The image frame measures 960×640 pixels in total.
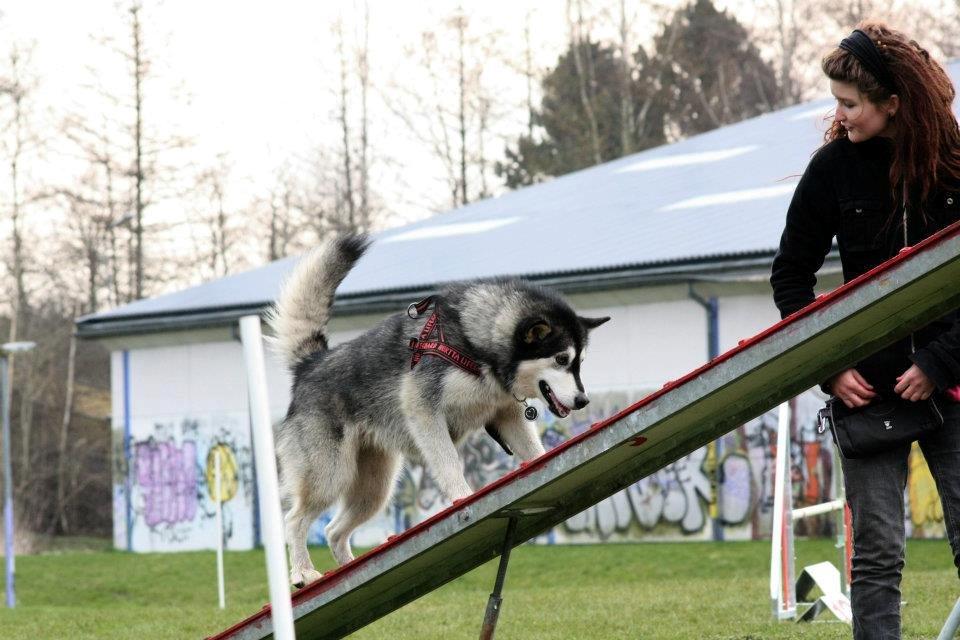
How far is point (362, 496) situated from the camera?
607 centimetres

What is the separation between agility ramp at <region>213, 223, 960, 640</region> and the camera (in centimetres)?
338

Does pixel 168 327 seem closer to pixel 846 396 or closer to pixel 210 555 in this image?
pixel 210 555

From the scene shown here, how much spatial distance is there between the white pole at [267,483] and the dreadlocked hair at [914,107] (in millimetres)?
1902

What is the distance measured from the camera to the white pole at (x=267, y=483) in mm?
2770

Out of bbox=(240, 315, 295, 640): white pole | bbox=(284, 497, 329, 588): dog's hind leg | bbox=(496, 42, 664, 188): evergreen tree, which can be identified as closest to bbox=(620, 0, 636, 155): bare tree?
bbox=(496, 42, 664, 188): evergreen tree

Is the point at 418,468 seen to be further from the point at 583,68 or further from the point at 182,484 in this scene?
the point at 583,68

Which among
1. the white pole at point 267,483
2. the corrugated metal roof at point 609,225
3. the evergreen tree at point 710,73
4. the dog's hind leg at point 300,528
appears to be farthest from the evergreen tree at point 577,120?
the white pole at point 267,483

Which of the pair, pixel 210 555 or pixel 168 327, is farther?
pixel 168 327

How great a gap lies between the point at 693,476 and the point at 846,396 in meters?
15.5

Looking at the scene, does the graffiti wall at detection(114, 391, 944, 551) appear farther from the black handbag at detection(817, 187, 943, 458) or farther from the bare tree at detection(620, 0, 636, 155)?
the bare tree at detection(620, 0, 636, 155)

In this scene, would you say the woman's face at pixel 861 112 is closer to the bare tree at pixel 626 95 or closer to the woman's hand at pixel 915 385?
the woman's hand at pixel 915 385

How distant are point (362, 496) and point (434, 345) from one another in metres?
1.06

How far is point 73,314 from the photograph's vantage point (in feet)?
116

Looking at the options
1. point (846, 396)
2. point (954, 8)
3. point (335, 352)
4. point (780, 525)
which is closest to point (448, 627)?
point (780, 525)
